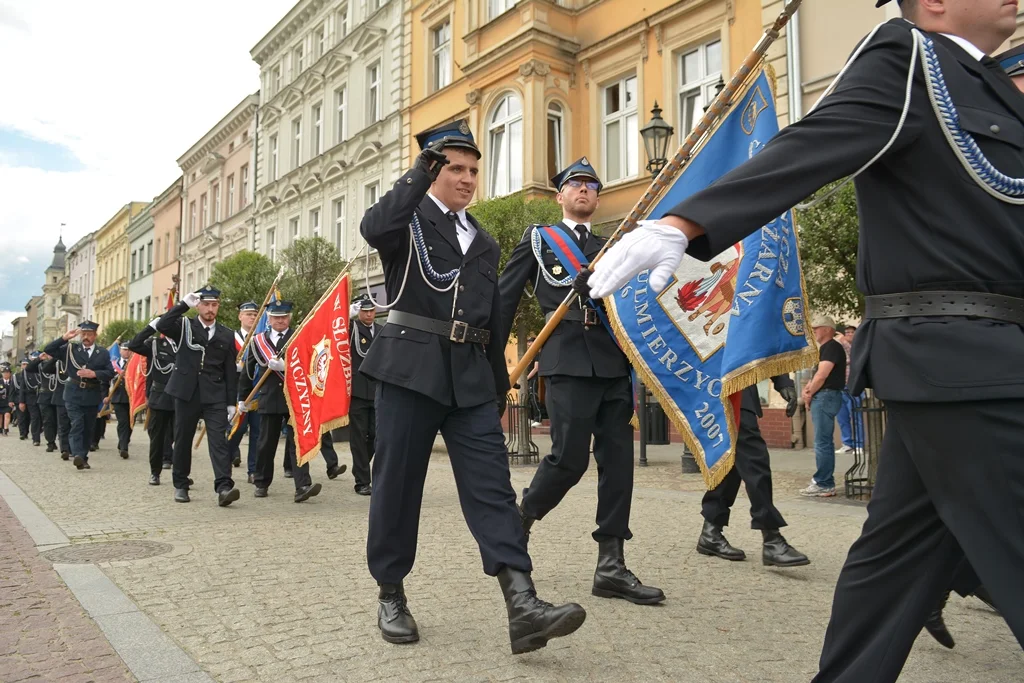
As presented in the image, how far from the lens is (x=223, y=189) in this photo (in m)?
39.5

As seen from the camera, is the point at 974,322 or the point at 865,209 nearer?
the point at 974,322

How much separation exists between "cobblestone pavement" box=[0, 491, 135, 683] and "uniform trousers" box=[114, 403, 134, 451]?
10.0 metres

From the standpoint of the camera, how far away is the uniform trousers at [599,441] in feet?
14.3

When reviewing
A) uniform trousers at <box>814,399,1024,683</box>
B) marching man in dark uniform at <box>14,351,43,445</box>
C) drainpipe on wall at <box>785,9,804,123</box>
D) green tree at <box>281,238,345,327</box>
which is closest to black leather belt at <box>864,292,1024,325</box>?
uniform trousers at <box>814,399,1024,683</box>

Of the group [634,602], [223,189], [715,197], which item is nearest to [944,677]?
[634,602]

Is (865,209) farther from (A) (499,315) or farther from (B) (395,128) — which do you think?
(B) (395,128)

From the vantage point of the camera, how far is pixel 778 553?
16.1ft

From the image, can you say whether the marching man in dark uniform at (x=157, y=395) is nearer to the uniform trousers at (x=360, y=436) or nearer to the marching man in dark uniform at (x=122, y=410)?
the uniform trousers at (x=360, y=436)

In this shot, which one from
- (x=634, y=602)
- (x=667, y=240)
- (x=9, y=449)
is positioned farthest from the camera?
(x=9, y=449)

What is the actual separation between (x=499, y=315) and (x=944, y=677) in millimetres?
2344

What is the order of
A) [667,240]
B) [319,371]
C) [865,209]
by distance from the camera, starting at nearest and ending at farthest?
[667,240] < [865,209] < [319,371]

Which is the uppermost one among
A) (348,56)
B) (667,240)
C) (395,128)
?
(348,56)

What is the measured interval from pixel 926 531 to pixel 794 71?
527 inches

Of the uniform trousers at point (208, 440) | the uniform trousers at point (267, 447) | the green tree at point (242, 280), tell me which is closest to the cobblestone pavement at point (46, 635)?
the uniform trousers at point (208, 440)
